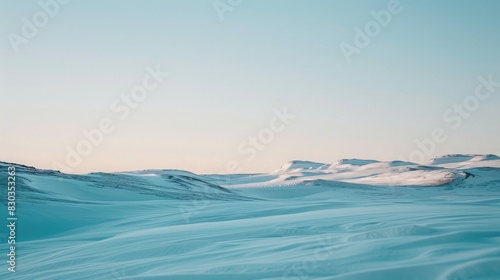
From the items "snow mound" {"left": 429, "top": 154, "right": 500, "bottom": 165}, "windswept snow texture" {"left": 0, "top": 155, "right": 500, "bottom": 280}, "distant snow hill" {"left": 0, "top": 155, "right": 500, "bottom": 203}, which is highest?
"snow mound" {"left": 429, "top": 154, "right": 500, "bottom": 165}

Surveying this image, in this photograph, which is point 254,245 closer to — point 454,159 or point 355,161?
point 355,161

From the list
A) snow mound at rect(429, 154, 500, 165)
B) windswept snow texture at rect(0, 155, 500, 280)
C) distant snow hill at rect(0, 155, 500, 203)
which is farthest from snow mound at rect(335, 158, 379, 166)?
windswept snow texture at rect(0, 155, 500, 280)

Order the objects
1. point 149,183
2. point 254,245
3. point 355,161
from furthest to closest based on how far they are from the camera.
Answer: point 355,161, point 149,183, point 254,245

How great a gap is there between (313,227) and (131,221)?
4.50 m

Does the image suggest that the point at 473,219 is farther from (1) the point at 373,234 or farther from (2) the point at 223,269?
(2) the point at 223,269

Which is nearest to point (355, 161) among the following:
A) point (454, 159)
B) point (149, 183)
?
point (454, 159)

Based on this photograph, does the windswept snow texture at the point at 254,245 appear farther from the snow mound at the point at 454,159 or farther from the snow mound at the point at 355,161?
the snow mound at the point at 454,159

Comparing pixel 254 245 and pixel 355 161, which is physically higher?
pixel 355 161

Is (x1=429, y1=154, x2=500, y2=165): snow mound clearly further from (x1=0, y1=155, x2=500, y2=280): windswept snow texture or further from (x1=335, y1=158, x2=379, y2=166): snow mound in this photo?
(x1=0, y1=155, x2=500, y2=280): windswept snow texture

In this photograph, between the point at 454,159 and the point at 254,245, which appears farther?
the point at 454,159

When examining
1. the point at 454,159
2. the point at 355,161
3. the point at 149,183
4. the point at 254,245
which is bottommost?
the point at 254,245

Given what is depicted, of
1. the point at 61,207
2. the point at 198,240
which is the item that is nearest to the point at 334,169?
the point at 61,207

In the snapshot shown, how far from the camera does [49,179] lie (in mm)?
15555

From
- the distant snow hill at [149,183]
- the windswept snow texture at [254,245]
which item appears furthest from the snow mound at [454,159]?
the windswept snow texture at [254,245]
